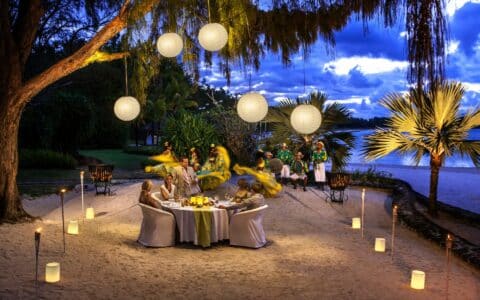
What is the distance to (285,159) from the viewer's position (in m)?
12.9

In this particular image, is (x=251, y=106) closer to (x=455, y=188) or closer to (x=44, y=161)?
(x=455, y=188)

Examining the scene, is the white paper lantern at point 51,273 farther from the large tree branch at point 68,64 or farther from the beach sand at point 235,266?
the large tree branch at point 68,64

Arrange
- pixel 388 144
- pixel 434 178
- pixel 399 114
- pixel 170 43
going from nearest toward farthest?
1. pixel 170 43
2. pixel 388 144
3. pixel 399 114
4. pixel 434 178

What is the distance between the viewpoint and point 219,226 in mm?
7102

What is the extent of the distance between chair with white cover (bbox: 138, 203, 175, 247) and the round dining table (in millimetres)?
133

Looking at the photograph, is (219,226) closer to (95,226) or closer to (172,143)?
(95,226)

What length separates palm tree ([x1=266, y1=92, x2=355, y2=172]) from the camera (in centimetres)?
1400

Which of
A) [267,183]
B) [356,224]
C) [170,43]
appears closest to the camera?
[170,43]

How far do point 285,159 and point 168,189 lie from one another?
5.48 meters

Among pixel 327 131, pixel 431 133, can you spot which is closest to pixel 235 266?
pixel 431 133

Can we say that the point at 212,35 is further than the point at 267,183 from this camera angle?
No

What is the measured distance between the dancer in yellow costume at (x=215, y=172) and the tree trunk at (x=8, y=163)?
417 cm

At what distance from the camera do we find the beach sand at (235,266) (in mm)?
5105

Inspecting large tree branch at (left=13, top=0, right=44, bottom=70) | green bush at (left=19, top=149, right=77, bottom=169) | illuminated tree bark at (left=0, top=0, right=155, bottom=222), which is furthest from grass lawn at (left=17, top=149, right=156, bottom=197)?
large tree branch at (left=13, top=0, right=44, bottom=70)
